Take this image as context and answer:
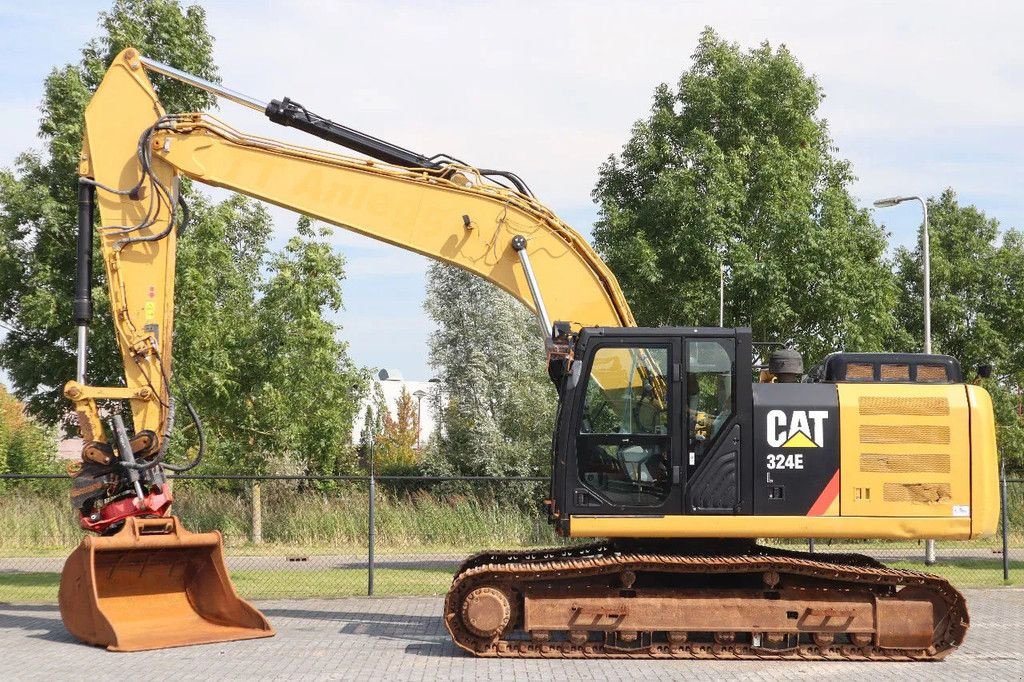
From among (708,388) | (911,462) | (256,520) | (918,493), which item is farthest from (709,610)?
(256,520)

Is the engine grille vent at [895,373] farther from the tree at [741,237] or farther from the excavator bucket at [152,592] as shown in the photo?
the tree at [741,237]

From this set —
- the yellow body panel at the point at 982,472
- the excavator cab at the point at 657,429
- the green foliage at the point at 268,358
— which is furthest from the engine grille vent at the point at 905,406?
the green foliage at the point at 268,358

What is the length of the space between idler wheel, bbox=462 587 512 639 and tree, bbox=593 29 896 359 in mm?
11203

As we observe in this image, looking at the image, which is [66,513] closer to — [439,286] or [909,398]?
[439,286]

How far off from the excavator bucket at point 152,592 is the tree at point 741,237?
1152 centimetres

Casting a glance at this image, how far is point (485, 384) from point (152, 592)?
19.5 meters

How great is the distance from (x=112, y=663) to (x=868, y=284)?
15.9 meters

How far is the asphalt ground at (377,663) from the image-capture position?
31.3 feet

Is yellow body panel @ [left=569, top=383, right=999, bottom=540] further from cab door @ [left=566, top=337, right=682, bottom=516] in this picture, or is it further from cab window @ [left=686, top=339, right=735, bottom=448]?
cab window @ [left=686, top=339, right=735, bottom=448]

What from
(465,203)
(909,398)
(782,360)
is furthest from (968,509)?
(465,203)

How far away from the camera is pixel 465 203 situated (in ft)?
38.9

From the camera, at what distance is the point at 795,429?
1048 centimetres

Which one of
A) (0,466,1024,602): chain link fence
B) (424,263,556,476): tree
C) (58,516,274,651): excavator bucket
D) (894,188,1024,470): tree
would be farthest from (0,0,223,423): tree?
(894,188,1024,470): tree

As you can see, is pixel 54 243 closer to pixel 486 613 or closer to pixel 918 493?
pixel 486 613
